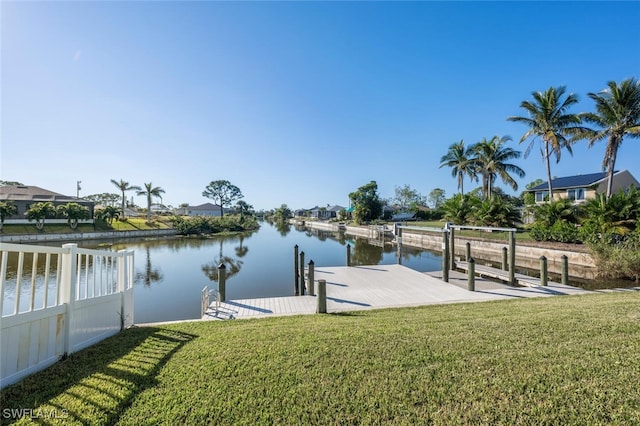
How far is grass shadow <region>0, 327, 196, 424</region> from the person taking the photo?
6.46 feet

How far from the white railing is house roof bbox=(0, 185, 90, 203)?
3868cm

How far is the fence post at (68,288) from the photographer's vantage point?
2.84 m

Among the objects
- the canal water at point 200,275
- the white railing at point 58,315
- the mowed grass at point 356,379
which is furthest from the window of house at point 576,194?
the white railing at point 58,315

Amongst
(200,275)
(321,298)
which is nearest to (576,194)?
(321,298)

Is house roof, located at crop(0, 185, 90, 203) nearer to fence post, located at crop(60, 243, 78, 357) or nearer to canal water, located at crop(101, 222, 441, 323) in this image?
canal water, located at crop(101, 222, 441, 323)

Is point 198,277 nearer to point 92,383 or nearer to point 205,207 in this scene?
point 92,383

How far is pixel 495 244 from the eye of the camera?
16516 millimetres

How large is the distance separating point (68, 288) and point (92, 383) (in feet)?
3.72

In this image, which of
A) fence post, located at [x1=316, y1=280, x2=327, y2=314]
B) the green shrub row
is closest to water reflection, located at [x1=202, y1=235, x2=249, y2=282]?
fence post, located at [x1=316, y1=280, x2=327, y2=314]

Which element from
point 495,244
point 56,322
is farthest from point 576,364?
point 495,244

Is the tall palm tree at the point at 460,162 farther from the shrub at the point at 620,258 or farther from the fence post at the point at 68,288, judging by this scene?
the fence post at the point at 68,288

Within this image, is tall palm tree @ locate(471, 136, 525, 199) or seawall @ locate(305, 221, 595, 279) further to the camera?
tall palm tree @ locate(471, 136, 525, 199)

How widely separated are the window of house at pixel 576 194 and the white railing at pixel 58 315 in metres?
34.1

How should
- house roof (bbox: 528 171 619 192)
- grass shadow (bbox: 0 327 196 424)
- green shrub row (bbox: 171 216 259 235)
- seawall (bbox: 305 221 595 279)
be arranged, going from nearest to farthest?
1. grass shadow (bbox: 0 327 196 424)
2. seawall (bbox: 305 221 595 279)
3. house roof (bbox: 528 171 619 192)
4. green shrub row (bbox: 171 216 259 235)
